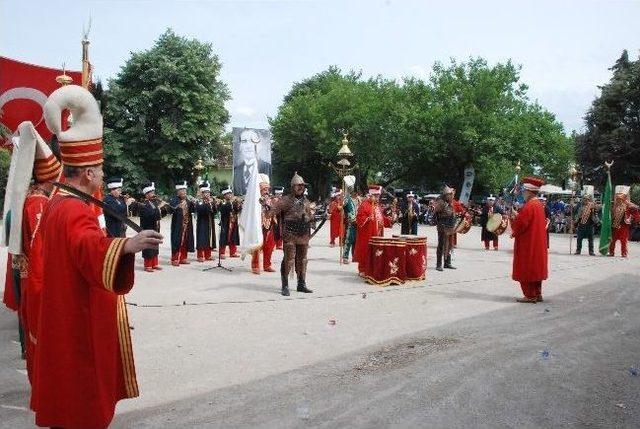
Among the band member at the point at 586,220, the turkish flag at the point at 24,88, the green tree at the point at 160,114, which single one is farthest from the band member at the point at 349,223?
the green tree at the point at 160,114

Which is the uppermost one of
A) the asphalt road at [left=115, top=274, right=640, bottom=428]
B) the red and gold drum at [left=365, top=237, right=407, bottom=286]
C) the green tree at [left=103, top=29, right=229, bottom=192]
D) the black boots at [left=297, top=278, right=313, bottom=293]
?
the green tree at [left=103, top=29, right=229, bottom=192]

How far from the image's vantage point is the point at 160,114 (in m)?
42.6

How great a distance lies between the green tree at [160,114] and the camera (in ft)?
135

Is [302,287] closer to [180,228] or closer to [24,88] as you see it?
[180,228]

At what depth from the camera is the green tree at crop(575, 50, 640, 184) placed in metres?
36.0

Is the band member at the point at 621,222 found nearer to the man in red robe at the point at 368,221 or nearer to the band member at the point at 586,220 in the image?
the band member at the point at 586,220

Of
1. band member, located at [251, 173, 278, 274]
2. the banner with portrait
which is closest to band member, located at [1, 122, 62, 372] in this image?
band member, located at [251, 173, 278, 274]

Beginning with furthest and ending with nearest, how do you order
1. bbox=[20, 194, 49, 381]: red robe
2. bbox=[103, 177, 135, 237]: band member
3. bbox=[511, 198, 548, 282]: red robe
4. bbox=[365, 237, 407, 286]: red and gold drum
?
1. bbox=[365, 237, 407, 286]: red and gold drum
2. bbox=[511, 198, 548, 282]: red robe
3. bbox=[103, 177, 135, 237]: band member
4. bbox=[20, 194, 49, 381]: red robe

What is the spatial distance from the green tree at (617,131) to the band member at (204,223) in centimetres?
2900

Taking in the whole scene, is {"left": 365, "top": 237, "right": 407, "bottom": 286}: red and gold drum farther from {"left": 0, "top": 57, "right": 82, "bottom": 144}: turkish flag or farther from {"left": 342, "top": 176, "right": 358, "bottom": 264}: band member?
{"left": 0, "top": 57, "right": 82, "bottom": 144}: turkish flag

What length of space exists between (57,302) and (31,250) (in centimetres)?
264

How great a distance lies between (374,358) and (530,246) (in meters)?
5.12

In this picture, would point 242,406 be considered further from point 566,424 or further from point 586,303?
point 586,303

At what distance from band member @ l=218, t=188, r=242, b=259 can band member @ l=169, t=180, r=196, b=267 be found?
953 mm
